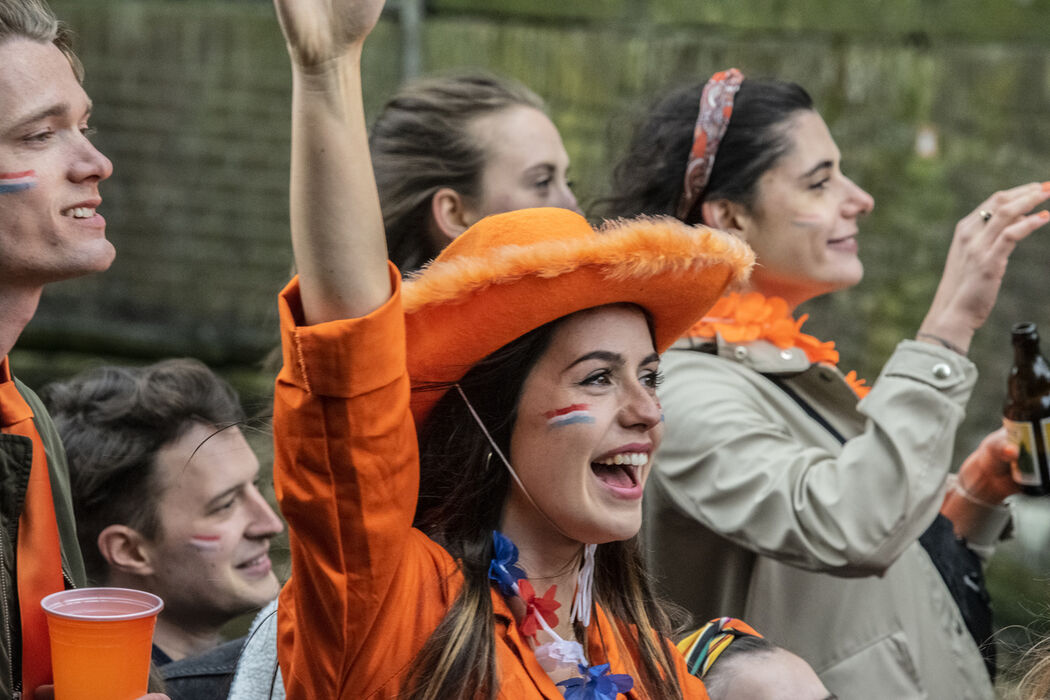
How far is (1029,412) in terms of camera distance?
3.59 meters

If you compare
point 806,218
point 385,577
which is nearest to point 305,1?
point 385,577

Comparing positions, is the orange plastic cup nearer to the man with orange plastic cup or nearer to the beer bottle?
the man with orange plastic cup

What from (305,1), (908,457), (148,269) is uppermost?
(305,1)

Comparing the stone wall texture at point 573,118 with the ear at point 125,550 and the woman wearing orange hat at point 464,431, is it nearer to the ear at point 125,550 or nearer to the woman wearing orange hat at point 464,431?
the ear at point 125,550

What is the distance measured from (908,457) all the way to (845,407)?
462mm

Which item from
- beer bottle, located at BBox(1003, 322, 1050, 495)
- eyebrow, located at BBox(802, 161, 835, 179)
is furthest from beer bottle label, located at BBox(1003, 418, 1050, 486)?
eyebrow, located at BBox(802, 161, 835, 179)

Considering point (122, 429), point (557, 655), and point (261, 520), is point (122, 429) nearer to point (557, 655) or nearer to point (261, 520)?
point (261, 520)

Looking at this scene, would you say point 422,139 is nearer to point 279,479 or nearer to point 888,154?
point 279,479

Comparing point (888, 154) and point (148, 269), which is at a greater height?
point (888, 154)

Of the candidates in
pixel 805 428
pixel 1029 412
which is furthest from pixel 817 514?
pixel 1029 412

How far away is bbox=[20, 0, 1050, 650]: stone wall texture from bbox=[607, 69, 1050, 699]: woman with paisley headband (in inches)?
159

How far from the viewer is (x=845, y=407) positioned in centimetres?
313

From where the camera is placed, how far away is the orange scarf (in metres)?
2.00

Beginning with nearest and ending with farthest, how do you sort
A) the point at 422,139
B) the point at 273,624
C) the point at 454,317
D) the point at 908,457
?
the point at 454,317 < the point at 273,624 < the point at 908,457 < the point at 422,139
